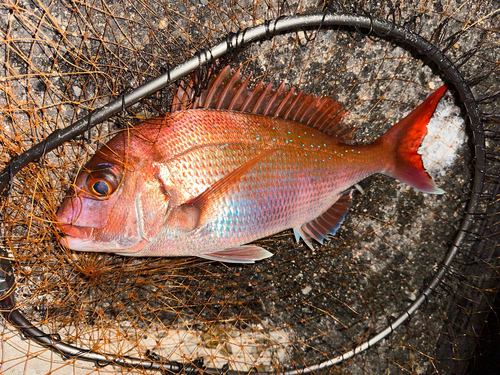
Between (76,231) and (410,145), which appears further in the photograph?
(410,145)

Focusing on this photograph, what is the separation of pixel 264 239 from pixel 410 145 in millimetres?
978

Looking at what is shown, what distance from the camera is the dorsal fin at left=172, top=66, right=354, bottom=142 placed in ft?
4.98

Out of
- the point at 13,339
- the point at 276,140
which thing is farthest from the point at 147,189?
the point at 13,339

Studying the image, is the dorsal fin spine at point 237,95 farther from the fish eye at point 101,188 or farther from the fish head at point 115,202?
the fish eye at point 101,188

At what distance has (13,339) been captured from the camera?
1715 millimetres

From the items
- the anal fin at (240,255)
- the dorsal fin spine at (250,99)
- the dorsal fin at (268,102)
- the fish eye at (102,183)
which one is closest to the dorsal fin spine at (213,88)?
the dorsal fin at (268,102)

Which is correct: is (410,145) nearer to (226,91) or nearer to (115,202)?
(226,91)

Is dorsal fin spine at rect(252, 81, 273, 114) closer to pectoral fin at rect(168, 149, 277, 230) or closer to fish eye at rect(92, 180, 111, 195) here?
pectoral fin at rect(168, 149, 277, 230)

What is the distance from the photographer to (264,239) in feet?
6.26

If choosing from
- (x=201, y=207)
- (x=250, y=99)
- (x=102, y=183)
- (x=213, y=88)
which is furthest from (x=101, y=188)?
(x=250, y=99)

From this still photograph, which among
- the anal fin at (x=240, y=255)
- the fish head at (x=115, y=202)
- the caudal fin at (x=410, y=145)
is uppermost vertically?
the caudal fin at (x=410, y=145)

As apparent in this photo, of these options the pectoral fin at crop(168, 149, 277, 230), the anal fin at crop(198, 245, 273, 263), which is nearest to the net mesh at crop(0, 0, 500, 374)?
the anal fin at crop(198, 245, 273, 263)

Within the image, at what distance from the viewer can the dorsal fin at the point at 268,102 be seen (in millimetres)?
1517

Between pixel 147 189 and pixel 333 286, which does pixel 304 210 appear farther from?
pixel 147 189
